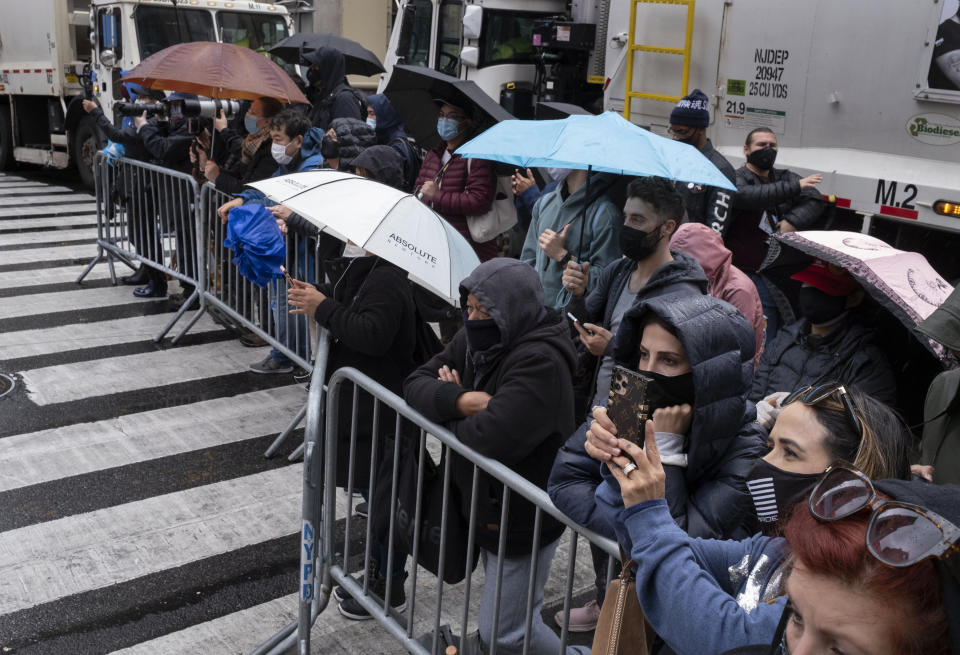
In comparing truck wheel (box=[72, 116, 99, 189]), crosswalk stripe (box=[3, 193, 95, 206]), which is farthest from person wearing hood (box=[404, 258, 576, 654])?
truck wheel (box=[72, 116, 99, 189])

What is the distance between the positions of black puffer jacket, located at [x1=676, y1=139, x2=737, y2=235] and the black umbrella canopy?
1.39 m

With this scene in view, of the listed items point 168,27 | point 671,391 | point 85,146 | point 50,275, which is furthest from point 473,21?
point 671,391

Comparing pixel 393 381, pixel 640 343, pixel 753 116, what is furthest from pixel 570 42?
pixel 640 343

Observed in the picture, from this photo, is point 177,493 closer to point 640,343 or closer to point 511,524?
point 511,524

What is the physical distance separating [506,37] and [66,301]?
637 cm

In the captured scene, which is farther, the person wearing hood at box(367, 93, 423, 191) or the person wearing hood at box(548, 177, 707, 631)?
the person wearing hood at box(367, 93, 423, 191)

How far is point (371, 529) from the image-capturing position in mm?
3668

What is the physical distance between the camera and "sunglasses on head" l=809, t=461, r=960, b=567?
1.40 metres

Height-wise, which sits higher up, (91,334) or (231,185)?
(231,185)

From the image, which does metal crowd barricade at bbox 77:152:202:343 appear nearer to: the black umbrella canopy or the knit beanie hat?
the black umbrella canopy

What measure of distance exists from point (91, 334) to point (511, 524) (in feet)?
19.9

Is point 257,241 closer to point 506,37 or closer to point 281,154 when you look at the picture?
point 281,154

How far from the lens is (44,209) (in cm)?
1362

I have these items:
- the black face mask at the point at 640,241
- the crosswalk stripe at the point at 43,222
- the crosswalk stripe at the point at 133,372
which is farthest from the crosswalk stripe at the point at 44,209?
the black face mask at the point at 640,241
